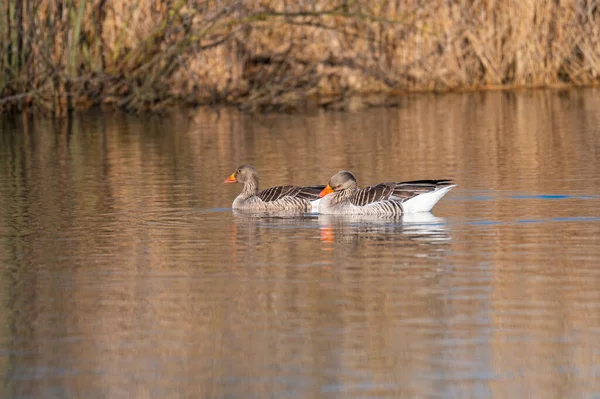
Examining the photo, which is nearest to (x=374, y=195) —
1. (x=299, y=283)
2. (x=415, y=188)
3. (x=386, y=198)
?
(x=386, y=198)

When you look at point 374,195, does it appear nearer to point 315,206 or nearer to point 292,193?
point 315,206

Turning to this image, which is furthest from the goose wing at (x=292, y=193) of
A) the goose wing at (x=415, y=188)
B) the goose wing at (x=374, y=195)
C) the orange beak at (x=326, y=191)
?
the goose wing at (x=415, y=188)

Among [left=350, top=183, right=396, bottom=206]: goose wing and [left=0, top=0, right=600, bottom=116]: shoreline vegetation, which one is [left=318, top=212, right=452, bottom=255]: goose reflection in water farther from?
[left=0, top=0, right=600, bottom=116]: shoreline vegetation

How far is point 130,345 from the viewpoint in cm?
704

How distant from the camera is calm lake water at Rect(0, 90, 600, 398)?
6391 millimetres

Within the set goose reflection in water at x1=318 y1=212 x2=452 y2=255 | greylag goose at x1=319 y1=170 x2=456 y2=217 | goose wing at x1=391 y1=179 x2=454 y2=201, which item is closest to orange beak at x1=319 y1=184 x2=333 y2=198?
greylag goose at x1=319 y1=170 x2=456 y2=217

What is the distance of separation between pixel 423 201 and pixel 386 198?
1.08 ft

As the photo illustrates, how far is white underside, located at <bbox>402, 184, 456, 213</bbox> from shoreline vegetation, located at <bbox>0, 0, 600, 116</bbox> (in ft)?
42.9

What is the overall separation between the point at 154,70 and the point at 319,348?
18628 mm

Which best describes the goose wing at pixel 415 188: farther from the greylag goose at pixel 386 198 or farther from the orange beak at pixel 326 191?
the orange beak at pixel 326 191

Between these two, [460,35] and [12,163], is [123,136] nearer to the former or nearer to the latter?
[12,163]

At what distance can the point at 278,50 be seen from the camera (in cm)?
2795

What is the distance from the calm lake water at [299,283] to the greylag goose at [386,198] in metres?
0.18

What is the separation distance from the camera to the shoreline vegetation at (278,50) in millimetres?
24797
